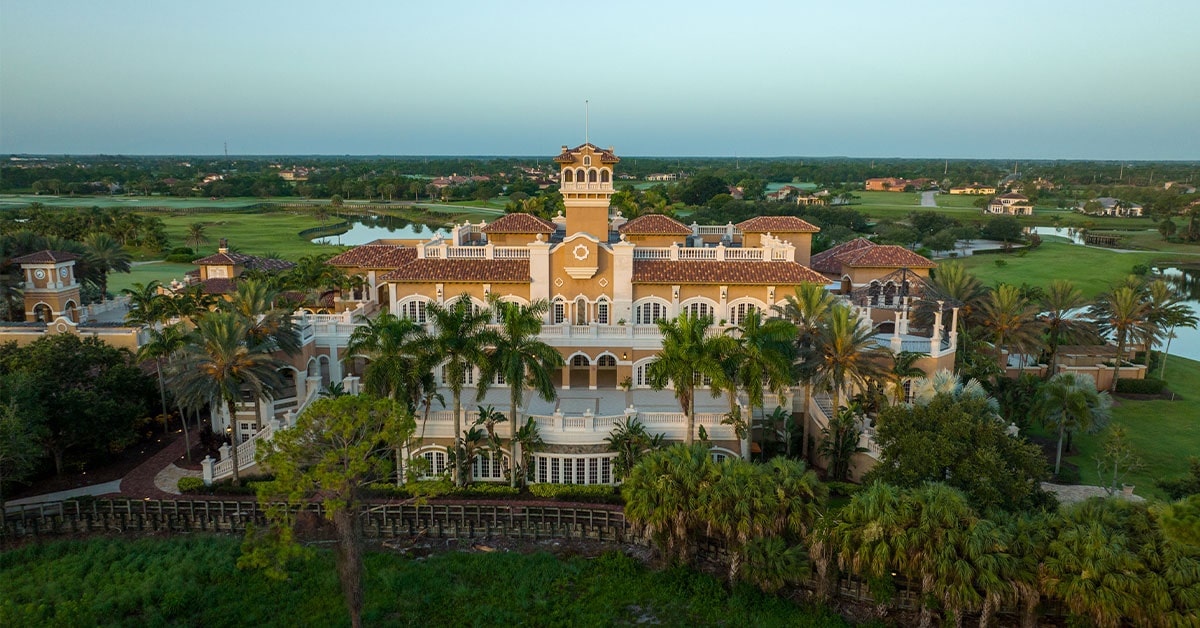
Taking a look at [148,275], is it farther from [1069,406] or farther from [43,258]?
[1069,406]

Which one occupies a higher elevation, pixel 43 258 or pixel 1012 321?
pixel 43 258

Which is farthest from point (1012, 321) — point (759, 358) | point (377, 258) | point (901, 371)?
point (377, 258)

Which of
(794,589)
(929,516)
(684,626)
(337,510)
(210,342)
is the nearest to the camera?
(337,510)

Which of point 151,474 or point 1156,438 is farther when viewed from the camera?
point 1156,438

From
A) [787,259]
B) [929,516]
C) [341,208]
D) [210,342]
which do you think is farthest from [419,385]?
[341,208]

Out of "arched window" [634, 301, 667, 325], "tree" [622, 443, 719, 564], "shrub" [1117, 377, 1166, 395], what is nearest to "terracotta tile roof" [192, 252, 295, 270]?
"arched window" [634, 301, 667, 325]

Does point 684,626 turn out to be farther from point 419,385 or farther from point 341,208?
point 341,208

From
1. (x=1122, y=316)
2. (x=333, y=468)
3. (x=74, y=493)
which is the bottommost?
(x=74, y=493)
